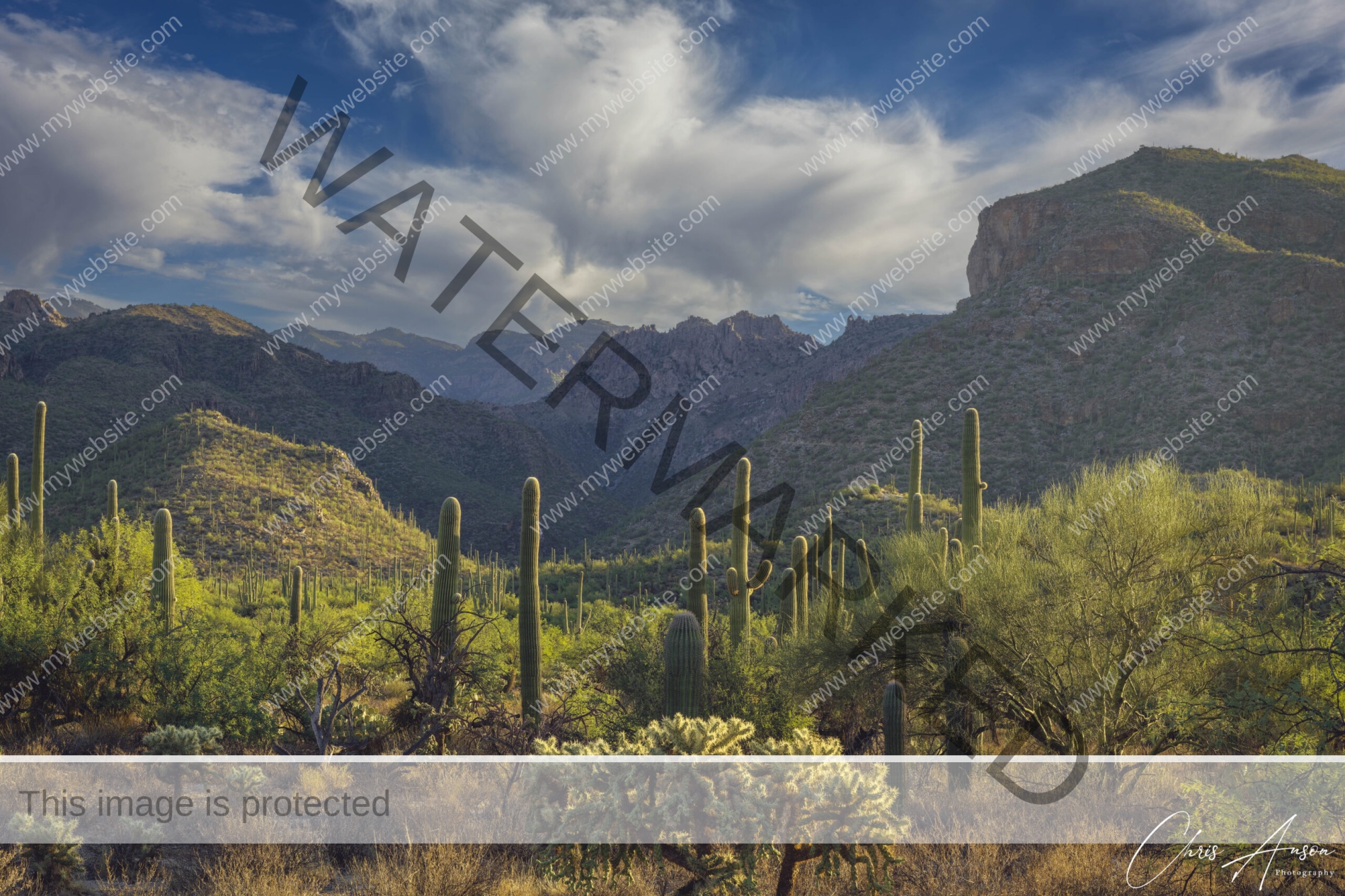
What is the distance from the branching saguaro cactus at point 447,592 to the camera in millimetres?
8531

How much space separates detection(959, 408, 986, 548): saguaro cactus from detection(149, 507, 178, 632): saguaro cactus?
1299cm

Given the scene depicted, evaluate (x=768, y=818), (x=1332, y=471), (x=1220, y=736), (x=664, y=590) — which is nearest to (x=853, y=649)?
(x=1220, y=736)

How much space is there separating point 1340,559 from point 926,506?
20.3 metres

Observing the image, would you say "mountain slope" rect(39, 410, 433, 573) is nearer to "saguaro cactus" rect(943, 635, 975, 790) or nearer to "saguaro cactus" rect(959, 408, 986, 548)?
"saguaro cactus" rect(959, 408, 986, 548)

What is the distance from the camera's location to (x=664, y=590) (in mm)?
28188

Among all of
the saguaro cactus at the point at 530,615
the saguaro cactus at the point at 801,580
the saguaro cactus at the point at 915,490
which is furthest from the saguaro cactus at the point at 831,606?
the saguaro cactus at the point at 530,615

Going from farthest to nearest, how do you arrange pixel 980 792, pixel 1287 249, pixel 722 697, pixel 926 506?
pixel 1287 249
pixel 926 506
pixel 722 697
pixel 980 792

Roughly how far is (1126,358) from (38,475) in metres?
50.5

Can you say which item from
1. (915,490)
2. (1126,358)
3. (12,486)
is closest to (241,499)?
(12,486)

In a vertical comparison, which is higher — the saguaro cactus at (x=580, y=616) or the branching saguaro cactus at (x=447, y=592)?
the branching saguaro cactus at (x=447, y=592)

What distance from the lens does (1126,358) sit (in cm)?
4150

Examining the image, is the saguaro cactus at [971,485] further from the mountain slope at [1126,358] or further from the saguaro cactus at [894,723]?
the mountain slope at [1126,358]

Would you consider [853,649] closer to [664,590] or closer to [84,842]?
[84,842]

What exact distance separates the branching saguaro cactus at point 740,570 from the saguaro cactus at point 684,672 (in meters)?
3.30
